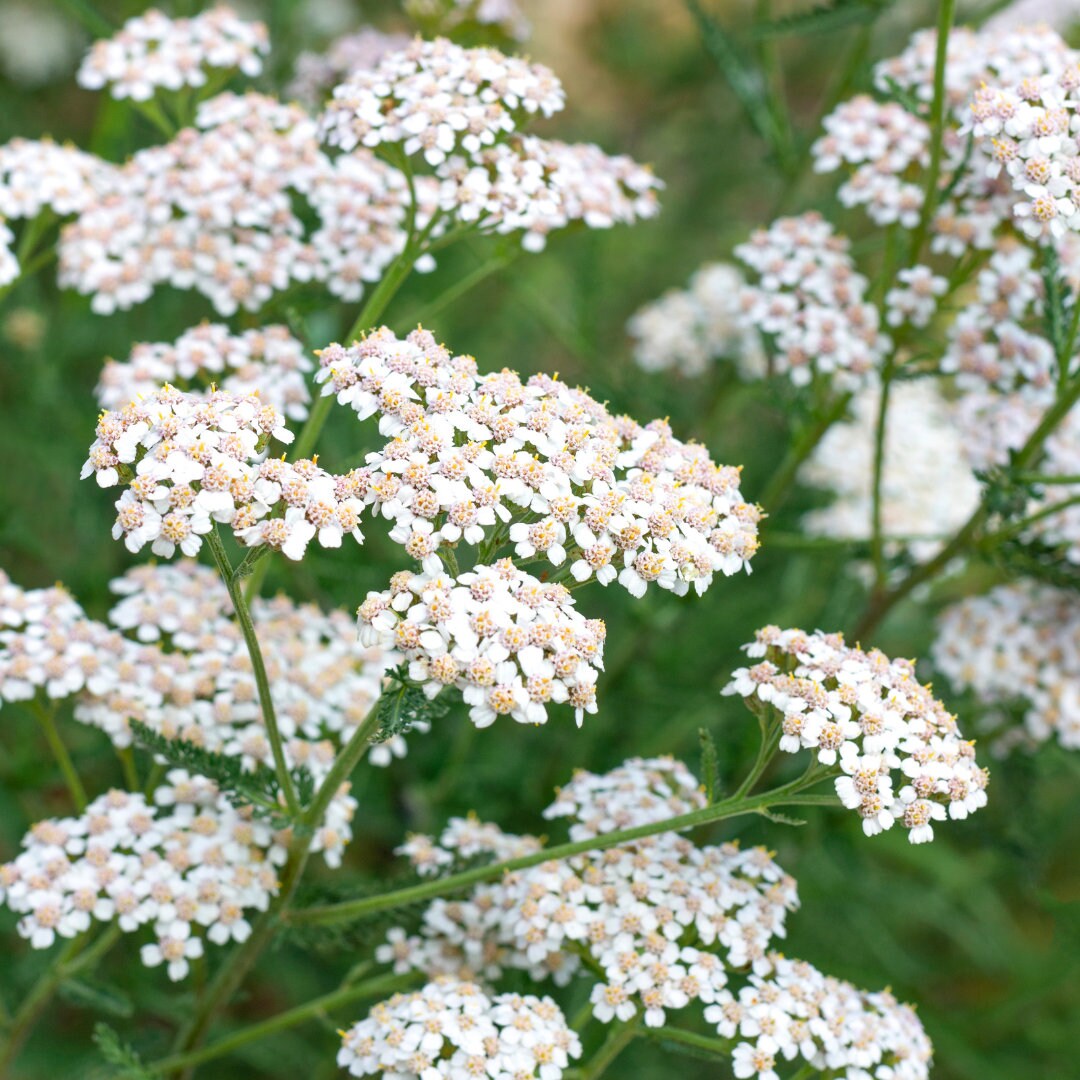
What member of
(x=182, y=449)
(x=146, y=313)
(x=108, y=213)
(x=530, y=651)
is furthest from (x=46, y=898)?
(x=146, y=313)

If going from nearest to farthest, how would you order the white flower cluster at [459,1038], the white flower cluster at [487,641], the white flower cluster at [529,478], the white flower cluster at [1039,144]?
the white flower cluster at [487,641]
the white flower cluster at [529,478]
the white flower cluster at [459,1038]
the white flower cluster at [1039,144]

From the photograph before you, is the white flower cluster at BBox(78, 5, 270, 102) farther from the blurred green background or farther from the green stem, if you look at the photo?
the green stem

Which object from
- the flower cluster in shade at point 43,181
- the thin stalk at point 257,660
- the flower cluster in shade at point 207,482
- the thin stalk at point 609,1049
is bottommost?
the thin stalk at point 609,1049

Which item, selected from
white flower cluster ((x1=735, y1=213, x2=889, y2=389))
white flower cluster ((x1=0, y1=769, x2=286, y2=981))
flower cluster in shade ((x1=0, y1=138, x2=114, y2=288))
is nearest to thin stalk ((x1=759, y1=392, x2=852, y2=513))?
white flower cluster ((x1=735, y1=213, x2=889, y2=389))

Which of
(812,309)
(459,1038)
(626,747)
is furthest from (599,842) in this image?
(626,747)

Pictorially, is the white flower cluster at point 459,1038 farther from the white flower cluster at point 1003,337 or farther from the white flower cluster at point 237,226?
the white flower cluster at point 1003,337

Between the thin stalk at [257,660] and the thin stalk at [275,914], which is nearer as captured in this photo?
the thin stalk at [257,660]

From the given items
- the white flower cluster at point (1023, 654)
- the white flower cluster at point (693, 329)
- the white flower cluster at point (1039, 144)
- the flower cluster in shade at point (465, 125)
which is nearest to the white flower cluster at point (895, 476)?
the white flower cluster at point (693, 329)

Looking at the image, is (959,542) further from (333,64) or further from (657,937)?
(333,64)


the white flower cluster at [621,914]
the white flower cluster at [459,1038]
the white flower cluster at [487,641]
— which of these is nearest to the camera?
the white flower cluster at [487,641]
